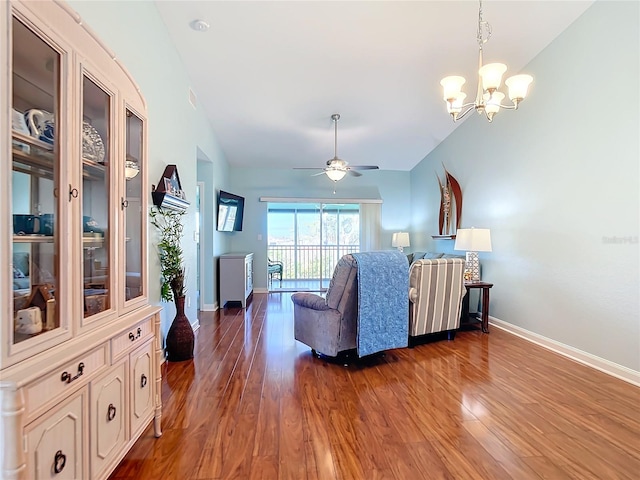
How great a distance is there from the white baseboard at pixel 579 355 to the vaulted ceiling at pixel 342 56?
2.73m

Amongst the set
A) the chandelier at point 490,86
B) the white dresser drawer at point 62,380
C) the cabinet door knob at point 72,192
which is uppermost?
the chandelier at point 490,86

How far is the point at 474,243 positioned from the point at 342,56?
2783 millimetres

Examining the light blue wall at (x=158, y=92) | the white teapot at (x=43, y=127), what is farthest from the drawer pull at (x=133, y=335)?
the light blue wall at (x=158, y=92)

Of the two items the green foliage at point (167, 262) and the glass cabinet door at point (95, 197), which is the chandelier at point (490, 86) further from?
the green foliage at point (167, 262)

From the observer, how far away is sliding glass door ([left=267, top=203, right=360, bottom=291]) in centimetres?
752

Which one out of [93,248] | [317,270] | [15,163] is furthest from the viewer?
[317,270]

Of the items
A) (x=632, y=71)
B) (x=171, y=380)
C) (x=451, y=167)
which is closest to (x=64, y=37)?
(x=171, y=380)

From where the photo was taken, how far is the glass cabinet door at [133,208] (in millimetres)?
1777

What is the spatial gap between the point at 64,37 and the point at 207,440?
2074mm

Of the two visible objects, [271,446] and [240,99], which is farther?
[240,99]

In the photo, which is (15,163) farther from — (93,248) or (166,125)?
(166,125)

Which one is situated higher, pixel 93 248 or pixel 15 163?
pixel 15 163

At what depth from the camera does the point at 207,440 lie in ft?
6.21

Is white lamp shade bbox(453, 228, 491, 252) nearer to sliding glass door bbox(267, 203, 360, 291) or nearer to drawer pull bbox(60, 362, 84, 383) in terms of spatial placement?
sliding glass door bbox(267, 203, 360, 291)
